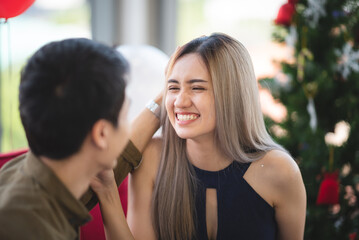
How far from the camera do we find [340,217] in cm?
192

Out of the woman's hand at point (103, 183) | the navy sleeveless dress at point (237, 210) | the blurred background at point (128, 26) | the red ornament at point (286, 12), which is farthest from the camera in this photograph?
the blurred background at point (128, 26)

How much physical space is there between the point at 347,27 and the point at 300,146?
61 centimetres

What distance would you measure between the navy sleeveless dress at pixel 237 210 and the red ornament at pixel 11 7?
0.89 meters

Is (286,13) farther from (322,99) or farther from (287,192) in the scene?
(287,192)

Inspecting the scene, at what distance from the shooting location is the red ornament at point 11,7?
1279 millimetres

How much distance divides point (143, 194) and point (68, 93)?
2.33 ft

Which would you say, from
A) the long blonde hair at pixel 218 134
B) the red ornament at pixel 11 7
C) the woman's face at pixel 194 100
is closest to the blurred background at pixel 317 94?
the red ornament at pixel 11 7

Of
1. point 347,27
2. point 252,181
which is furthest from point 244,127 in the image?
point 347,27

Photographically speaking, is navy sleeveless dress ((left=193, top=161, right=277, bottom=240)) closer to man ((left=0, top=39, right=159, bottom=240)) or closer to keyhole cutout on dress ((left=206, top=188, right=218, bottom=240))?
keyhole cutout on dress ((left=206, top=188, right=218, bottom=240))

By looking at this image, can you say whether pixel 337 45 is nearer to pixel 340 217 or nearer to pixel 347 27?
pixel 347 27

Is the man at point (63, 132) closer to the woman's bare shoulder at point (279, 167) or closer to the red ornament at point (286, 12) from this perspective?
the woman's bare shoulder at point (279, 167)

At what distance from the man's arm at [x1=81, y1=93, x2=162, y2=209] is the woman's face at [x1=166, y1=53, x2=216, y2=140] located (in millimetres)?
181

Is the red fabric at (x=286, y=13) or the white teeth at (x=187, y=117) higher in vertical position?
the red fabric at (x=286, y=13)

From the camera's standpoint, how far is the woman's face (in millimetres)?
1256
